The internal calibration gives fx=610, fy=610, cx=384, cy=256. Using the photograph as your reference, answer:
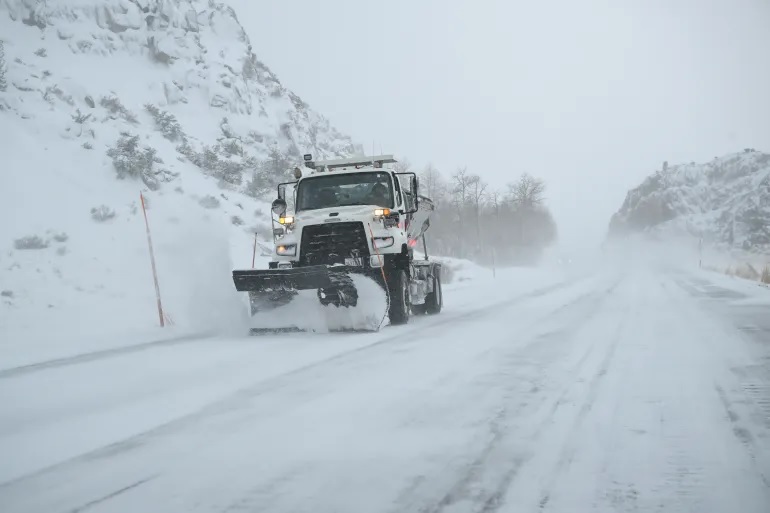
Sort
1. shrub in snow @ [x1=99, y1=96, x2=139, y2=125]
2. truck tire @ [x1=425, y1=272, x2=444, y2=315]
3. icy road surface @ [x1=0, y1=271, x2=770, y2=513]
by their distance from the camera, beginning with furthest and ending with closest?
shrub in snow @ [x1=99, y1=96, x2=139, y2=125] < truck tire @ [x1=425, y1=272, x2=444, y2=315] < icy road surface @ [x1=0, y1=271, x2=770, y2=513]

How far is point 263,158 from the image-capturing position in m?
51.3

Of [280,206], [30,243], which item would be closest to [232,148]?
[30,243]

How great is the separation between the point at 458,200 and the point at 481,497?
5112 centimetres

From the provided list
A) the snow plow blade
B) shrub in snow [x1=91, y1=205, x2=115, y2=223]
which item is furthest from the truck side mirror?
shrub in snow [x1=91, y1=205, x2=115, y2=223]

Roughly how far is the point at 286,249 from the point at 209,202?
98.9 ft

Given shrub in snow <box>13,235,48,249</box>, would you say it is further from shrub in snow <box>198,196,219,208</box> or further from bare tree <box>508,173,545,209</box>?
bare tree <box>508,173,545,209</box>

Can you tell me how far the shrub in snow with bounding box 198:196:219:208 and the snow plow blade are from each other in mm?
29991

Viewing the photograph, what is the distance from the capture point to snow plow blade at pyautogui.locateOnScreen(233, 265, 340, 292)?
866 cm

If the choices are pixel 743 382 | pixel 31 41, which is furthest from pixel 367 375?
pixel 31 41

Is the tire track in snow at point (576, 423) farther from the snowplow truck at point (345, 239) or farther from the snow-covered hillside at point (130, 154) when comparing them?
the snow-covered hillside at point (130, 154)

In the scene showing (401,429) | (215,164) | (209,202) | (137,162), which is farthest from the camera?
(215,164)

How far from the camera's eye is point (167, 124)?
47.3 metres

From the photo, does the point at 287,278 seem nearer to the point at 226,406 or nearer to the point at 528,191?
the point at 226,406

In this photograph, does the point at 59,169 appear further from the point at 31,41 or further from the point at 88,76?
the point at 31,41
